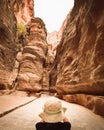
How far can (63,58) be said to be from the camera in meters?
14.4

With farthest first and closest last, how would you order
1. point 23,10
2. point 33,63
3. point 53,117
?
point 23,10
point 33,63
point 53,117

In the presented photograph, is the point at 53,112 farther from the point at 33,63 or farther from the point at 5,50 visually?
the point at 33,63

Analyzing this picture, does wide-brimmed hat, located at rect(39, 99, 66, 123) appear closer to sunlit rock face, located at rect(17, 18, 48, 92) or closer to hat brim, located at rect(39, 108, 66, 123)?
hat brim, located at rect(39, 108, 66, 123)

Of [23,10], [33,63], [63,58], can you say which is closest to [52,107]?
[63,58]

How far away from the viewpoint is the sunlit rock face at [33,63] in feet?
65.4

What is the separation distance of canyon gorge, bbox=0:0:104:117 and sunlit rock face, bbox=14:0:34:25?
1.35 feet

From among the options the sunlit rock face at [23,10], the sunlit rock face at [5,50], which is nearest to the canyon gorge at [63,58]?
the sunlit rock face at [5,50]

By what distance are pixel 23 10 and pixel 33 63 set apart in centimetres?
2501

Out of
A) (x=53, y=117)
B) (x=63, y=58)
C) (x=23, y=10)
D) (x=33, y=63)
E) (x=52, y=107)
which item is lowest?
(x=53, y=117)

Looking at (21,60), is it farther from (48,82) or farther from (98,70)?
(98,70)

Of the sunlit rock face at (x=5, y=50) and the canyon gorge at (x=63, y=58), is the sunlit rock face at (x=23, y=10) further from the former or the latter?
the sunlit rock face at (x=5, y=50)

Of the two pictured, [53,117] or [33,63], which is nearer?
[53,117]

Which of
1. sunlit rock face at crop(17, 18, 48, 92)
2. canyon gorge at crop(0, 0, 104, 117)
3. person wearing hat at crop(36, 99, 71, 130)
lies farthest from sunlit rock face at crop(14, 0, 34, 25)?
person wearing hat at crop(36, 99, 71, 130)

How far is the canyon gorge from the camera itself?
6.77 metres
